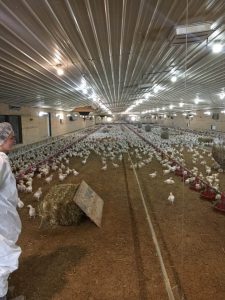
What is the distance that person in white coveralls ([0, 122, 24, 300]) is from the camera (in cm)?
223

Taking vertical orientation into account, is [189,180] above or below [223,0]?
below

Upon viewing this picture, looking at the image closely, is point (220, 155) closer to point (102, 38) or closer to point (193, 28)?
point (193, 28)

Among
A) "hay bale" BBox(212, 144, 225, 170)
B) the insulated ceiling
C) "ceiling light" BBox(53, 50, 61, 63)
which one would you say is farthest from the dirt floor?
"hay bale" BBox(212, 144, 225, 170)

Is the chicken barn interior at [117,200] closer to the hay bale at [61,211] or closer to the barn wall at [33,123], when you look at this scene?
the hay bale at [61,211]

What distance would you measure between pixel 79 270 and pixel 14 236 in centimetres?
121

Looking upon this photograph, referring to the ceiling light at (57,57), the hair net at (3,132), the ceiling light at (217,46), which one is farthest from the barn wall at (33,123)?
the hair net at (3,132)

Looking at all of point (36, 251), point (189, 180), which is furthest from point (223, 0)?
point (189, 180)

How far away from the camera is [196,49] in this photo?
17.7ft

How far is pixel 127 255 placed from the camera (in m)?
3.46

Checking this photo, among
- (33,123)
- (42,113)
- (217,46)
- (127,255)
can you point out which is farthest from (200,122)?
(127,255)

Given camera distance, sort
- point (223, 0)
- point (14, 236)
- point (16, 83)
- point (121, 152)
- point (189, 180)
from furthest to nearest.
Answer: point (121, 152) < point (16, 83) < point (189, 180) < point (223, 0) < point (14, 236)

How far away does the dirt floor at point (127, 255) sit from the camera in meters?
2.79

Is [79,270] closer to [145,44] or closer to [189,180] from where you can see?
[145,44]

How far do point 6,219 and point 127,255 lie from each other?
1916 mm
